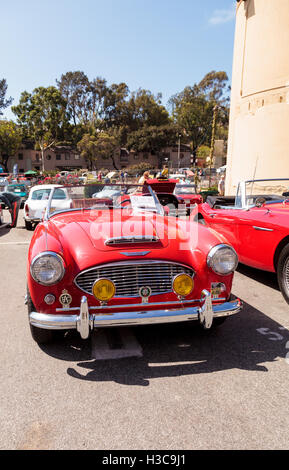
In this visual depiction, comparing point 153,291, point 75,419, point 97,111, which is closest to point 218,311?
point 153,291

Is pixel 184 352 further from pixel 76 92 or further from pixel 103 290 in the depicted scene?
pixel 76 92

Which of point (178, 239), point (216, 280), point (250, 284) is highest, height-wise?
point (178, 239)

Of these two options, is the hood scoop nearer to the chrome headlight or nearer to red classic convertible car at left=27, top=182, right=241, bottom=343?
red classic convertible car at left=27, top=182, right=241, bottom=343

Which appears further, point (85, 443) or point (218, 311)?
point (218, 311)

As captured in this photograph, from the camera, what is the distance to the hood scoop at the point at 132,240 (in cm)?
283

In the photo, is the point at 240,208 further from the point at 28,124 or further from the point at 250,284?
the point at 28,124

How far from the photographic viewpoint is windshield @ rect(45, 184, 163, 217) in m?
4.14

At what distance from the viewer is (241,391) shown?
2.34m

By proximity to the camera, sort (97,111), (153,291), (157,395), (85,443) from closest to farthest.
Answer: (85,443) < (157,395) < (153,291) < (97,111)

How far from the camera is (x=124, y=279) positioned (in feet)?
8.86

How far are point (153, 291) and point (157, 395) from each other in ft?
2.52

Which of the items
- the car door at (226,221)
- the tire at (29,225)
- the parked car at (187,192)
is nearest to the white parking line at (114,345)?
the car door at (226,221)

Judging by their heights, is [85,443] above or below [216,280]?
below

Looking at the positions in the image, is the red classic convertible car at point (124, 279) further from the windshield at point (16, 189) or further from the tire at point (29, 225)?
the windshield at point (16, 189)
